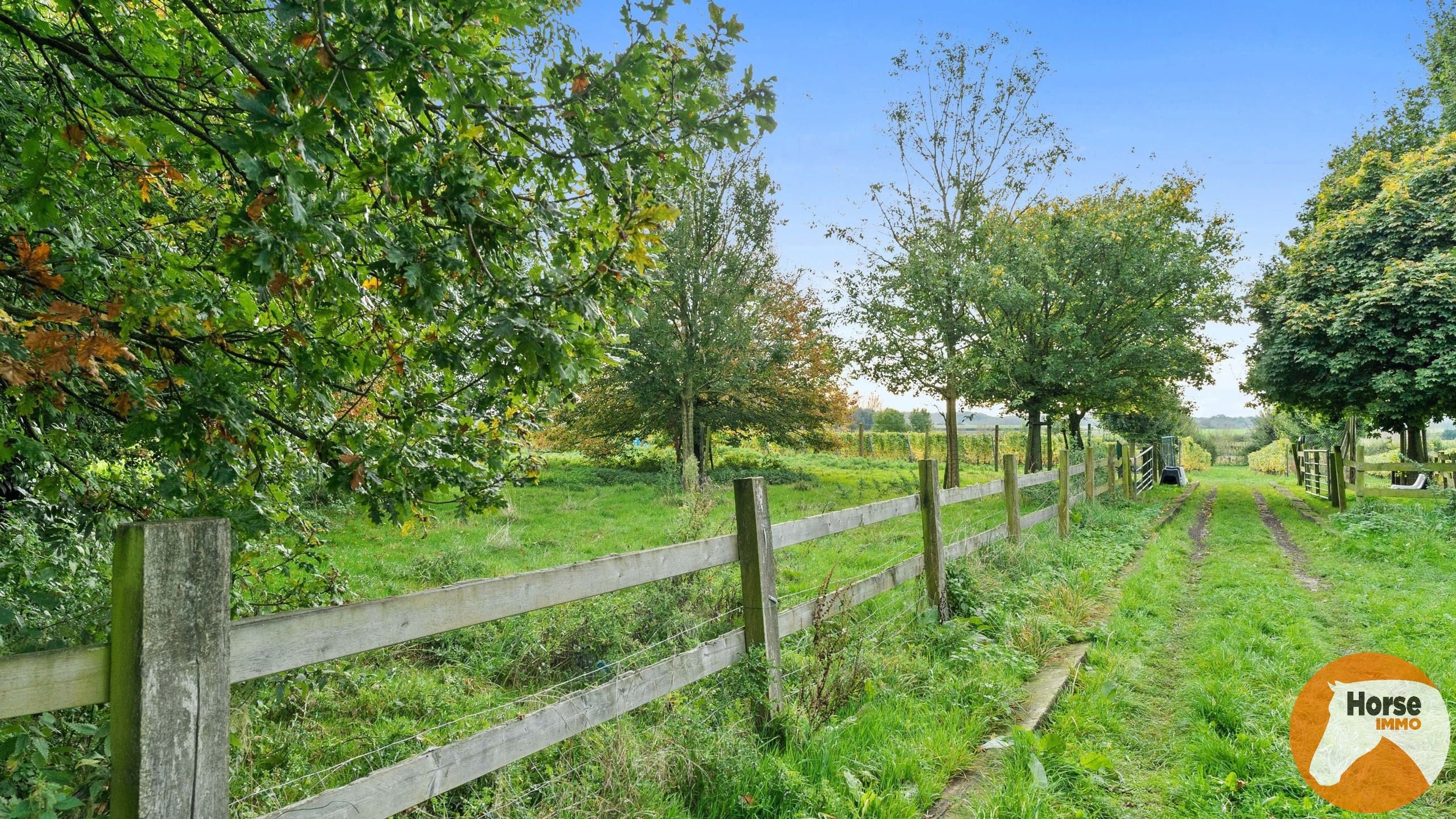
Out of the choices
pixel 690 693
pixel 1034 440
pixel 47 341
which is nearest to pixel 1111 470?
pixel 1034 440

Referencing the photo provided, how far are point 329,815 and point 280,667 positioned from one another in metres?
0.44

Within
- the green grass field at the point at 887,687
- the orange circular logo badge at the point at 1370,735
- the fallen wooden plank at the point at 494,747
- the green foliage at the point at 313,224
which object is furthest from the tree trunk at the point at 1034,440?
the green foliage at the point at 313,224

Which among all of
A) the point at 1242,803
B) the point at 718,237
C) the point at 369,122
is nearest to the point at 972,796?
the point at 1242,803

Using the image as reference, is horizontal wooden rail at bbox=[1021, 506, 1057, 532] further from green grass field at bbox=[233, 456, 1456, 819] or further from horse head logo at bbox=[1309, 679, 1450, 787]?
horse head logo at bbox=[1309, 679, 1450, 787]

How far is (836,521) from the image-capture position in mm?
4715

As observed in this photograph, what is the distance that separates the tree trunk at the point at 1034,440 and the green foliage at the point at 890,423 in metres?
18.5

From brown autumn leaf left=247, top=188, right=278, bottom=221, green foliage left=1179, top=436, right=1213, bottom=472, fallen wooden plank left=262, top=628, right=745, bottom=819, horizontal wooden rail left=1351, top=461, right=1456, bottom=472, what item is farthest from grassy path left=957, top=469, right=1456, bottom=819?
green foliage left=1179, top=436, right=1213, bottom=472

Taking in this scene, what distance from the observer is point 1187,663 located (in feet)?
17.4

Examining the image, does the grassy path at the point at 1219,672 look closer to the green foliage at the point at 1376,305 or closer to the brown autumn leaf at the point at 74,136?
the brown autumn leaf at the point at 74,136

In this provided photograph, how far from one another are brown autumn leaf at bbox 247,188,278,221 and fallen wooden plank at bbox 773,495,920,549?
2761 millimetres

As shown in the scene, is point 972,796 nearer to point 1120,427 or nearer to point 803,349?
point 803,349

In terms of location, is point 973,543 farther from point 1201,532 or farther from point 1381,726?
point 1201,532

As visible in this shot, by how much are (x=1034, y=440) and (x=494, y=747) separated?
19.0 meters

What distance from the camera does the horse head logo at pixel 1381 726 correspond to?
3.52 m
